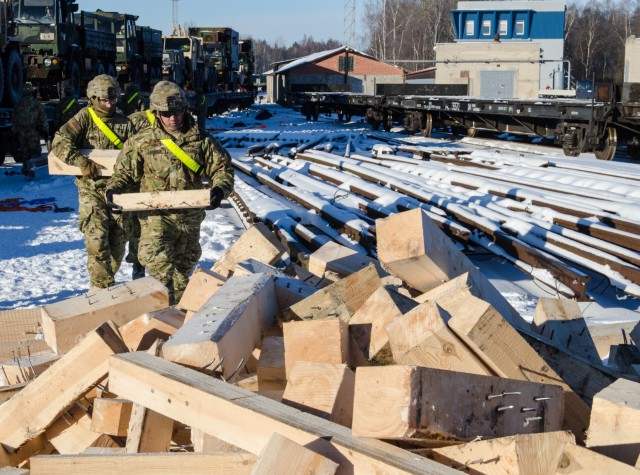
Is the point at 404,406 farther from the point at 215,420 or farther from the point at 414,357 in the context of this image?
the point at 215,420

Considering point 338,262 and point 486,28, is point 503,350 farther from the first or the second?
point 486,28

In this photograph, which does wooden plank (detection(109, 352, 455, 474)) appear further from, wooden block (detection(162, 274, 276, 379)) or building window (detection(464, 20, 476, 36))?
building window (detection(464, 20, 476, 36))

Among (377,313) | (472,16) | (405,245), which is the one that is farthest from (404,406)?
(472,16)

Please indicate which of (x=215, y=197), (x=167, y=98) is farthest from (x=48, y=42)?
(x=215, y=197)

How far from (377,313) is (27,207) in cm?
938

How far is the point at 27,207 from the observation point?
11906mm

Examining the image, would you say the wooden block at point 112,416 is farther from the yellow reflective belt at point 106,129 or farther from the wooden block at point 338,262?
the yellow reflective belt at point 106,129

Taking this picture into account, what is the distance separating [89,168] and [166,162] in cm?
111

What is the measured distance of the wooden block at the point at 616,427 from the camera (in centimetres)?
267

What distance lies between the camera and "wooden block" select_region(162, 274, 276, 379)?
3197 millimetres

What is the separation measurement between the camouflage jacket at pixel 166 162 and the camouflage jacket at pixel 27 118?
10.1m

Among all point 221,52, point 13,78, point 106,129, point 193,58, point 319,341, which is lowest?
point 319,341

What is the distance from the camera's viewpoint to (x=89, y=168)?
6.55 metres

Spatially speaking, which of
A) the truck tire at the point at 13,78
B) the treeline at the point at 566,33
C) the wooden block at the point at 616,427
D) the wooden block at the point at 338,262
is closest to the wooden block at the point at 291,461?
the wooden block at the point at 616,427
